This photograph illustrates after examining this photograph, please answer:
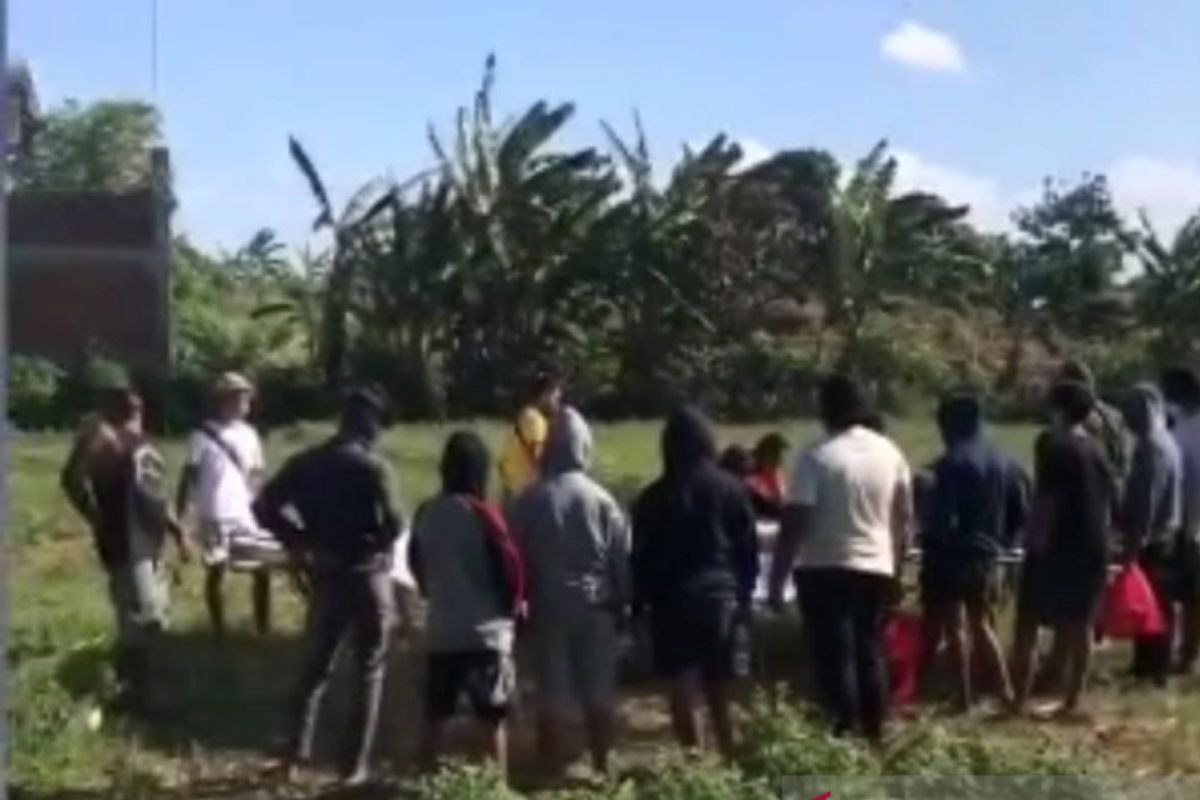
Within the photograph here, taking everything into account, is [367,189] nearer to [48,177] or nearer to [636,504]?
[636,504]

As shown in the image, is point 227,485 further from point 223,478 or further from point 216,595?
point 216,595

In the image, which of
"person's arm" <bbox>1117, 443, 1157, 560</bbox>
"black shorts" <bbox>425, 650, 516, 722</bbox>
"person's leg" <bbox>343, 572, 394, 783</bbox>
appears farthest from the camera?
"person's arm" <bbox>1117, 443, 1157, 560</bbox>

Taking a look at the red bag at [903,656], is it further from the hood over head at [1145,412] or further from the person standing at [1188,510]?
the person standing at [1188,510]

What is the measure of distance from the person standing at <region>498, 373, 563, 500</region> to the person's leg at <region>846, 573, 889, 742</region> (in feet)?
4.64

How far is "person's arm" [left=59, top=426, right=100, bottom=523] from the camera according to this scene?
1012 cm

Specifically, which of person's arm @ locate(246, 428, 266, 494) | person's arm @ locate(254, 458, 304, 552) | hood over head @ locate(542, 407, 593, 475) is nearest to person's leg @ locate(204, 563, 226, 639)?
person's arm @ locate(246, 428, 266, 494)

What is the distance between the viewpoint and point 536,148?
22.0 metres

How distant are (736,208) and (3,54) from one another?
18555 millimetres

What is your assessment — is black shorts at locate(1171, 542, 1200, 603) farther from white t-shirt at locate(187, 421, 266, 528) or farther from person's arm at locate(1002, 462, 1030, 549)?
white t-shirt at locate(187, 421, 266, 528)

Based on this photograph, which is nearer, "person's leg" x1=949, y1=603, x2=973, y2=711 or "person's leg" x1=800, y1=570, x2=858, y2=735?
"person's leg" x1=800, y1=570, x2=858, y2=735

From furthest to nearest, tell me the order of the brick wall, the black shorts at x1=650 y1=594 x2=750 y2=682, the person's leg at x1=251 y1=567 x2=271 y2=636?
the brick wall, the person's leg at x1=251 y1=567 x2=271 y2=636, the black shorts at x1=650 y1=594 x2=750 y2=682

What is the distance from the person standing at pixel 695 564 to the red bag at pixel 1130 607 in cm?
225

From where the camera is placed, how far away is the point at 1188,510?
36.3 ft

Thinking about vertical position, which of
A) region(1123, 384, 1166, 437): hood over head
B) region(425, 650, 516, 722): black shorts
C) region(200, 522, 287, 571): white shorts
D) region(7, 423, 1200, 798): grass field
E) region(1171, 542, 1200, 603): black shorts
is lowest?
region(7, 423, 1200, 798): grass field
